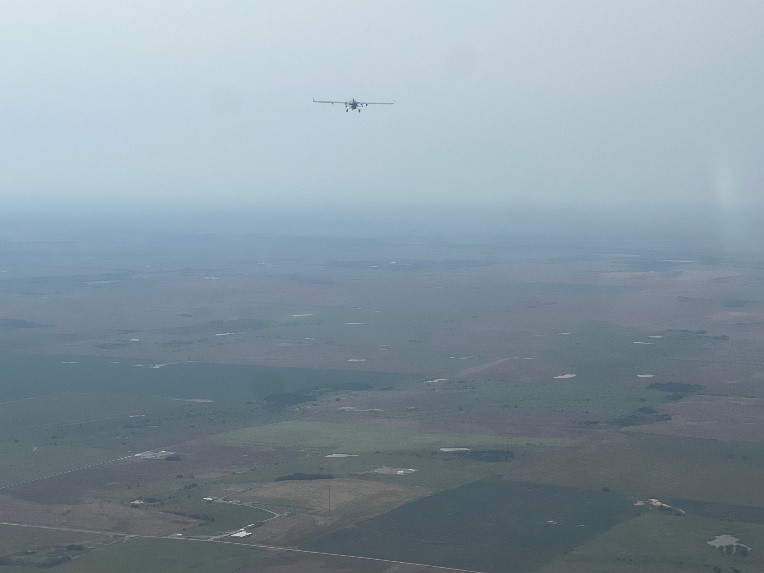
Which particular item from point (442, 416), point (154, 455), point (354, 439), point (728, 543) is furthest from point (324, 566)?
point (442, 416)

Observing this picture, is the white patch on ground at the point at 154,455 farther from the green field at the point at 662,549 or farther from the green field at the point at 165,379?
the green field at the point at 662,549

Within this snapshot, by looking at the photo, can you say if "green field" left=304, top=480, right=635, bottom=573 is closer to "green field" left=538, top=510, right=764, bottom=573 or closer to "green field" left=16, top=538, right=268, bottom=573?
"green field" left=538, top=510, right=764, bottom=573

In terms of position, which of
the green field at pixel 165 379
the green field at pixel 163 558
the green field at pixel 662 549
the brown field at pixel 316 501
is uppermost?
the green field at pixel 165 379

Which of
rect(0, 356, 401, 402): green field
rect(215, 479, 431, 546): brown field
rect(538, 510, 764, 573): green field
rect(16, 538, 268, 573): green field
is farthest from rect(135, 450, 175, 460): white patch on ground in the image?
rect(538, 510, 764, 573): green field

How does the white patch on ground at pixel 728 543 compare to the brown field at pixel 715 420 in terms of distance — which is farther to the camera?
the brown field at pixel 715 420

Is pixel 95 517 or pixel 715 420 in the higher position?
pixel 715 420

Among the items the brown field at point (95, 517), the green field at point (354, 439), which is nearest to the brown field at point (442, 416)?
the green field at point (354, 439)

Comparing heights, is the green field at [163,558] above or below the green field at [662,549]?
above

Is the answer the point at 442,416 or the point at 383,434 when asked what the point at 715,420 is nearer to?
the point at 442,416

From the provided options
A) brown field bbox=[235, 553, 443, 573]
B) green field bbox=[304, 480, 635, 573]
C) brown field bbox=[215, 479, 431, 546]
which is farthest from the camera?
brown field bbox=[215, 479, 431, 546]

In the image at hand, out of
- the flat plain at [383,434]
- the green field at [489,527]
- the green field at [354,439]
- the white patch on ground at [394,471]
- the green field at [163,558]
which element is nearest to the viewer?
the green field at [163,558]

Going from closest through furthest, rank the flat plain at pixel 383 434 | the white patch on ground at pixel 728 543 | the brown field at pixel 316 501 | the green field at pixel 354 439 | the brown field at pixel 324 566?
the brown field at pixel 324 566 → the white patch on ground at pixel 728 543 → the flat plain at pixel 383 434 → the brown field at pixel 316 501 → the green field at pixel 354 439

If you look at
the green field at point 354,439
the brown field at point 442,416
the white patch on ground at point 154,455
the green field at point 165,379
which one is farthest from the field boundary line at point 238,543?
the green field at point 165,379
